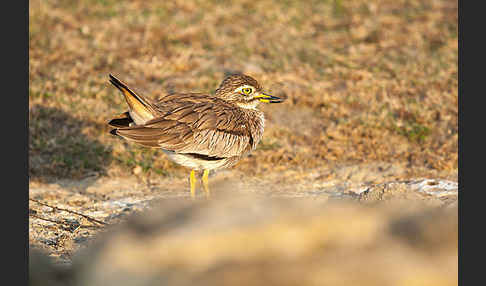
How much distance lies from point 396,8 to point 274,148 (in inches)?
291

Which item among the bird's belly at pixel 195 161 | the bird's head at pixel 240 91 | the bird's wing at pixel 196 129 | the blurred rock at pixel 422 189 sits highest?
the bird's head at pixel 240 91

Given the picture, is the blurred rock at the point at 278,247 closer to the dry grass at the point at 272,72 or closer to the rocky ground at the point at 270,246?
the rocky ground at the point at 270,246

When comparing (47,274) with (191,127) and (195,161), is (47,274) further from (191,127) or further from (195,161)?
(195,161)

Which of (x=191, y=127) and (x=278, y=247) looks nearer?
(x=278, y=247)

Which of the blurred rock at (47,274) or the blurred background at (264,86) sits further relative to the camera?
the blurred background at (264,86)

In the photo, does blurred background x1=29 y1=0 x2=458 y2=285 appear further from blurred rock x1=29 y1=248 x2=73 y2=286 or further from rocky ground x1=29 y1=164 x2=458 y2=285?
rocky ground x1=29 y1=164 x2=458 y2=285

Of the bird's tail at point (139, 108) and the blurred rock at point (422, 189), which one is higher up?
the bird's tail at point (139, 108)

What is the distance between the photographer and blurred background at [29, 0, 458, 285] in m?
7.57

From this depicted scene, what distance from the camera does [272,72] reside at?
10.9 m

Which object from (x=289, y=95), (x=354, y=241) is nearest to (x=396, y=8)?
(x=289, y=95)

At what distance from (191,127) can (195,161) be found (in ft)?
1.30

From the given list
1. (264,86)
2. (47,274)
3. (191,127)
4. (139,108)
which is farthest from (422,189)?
(47,274)

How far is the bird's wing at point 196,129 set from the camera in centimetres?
578

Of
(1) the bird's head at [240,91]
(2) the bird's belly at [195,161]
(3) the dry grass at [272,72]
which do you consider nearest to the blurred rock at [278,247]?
(2) the bird's belly at [195,161]
